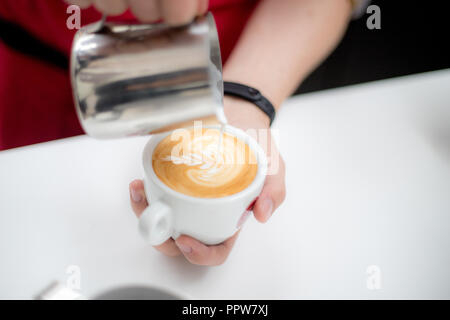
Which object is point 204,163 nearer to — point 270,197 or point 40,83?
point 270,197

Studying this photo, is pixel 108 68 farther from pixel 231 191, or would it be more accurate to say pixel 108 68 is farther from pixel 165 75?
pixel 231 191

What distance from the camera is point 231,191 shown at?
52 cm

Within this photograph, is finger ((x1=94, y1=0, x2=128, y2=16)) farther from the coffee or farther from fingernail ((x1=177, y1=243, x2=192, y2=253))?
fingernail ((x1=177, y1=243, x2=192, y2=253))

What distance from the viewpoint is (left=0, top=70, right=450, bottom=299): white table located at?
1.88ft

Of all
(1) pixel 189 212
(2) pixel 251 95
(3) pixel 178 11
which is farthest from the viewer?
(2) pixel 251 95

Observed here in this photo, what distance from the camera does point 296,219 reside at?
26.1 inches

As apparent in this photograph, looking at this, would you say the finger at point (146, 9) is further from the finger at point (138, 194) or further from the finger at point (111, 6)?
the finger at point (138, 194)

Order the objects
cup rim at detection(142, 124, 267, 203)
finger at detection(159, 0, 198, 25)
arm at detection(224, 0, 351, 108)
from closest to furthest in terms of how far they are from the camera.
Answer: finger at detection(159, 0, 198, 25)
cup rim at detection(142, 124, 267, 203)
arm at detection(224, 0, 351, 108)

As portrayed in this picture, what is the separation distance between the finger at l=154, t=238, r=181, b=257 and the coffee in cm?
10

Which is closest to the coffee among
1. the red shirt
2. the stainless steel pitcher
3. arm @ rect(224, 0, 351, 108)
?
the stainless steel pitcher

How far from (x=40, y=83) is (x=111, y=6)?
738 mm

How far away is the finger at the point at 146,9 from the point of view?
1.26 feet

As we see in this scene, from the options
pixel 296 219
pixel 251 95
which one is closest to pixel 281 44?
pixel 251 95
